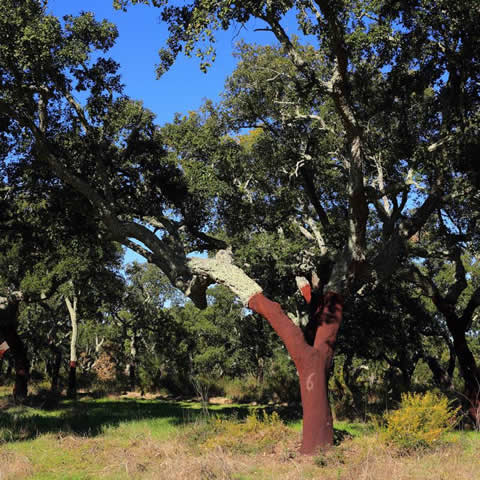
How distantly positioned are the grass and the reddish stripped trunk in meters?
0.43

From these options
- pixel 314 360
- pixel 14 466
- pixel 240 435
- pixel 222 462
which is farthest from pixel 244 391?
Result: pixel 14 466

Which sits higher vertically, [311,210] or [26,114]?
[26,114]

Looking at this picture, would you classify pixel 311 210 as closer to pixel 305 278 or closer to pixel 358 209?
pixel 305 278

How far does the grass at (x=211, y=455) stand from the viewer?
6534 mm

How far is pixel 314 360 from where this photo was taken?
9.05m

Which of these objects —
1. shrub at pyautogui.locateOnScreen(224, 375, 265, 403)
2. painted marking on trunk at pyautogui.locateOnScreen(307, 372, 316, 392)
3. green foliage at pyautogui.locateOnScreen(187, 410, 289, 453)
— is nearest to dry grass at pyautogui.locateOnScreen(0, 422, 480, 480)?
green foliage at pyautogui.locateOnScreen(187, 410, 289, 453)

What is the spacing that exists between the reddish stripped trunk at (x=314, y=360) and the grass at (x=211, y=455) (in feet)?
1.43

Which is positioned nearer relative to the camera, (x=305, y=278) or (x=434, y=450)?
(x=434, y=450)

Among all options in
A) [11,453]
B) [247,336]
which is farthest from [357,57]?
[247,336]

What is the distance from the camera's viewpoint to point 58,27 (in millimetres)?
10414

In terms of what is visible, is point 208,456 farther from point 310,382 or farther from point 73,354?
point 73,354

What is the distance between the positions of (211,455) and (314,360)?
2845mm

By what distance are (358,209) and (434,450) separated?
4.69m

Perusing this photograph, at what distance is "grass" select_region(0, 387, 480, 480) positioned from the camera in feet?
21.4
